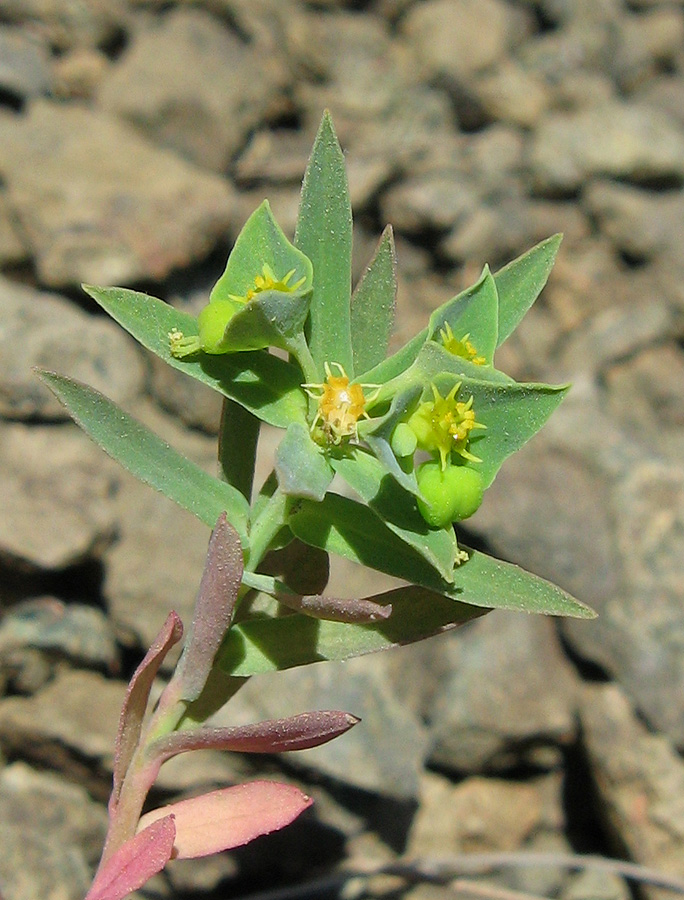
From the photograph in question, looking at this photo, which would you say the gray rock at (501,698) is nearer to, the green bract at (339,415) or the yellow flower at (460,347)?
the green bract at (339,415)

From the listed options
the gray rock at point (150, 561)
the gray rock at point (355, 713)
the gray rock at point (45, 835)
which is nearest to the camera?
the gray rock at point (45, 835)

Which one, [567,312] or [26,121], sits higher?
[26,121]

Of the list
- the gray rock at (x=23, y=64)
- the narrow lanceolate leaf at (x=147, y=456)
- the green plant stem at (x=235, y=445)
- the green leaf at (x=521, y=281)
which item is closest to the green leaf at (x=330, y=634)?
the narrow lanceolate leaf at (x=147, y=456)

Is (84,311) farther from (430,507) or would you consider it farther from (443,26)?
(443,26)

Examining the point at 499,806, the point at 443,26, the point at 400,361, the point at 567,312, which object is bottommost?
the point at 499,806

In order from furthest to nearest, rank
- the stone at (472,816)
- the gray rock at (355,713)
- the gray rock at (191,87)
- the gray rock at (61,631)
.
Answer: the gray rock at (191,87) → the stone at (472,816) → the gray rock at (355,713) → the gray rock at (61,631)

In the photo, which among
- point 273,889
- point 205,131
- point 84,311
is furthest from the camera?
point 205,131

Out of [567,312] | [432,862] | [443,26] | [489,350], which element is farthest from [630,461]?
[443,26]

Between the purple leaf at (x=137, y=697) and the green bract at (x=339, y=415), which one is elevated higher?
the green bract at (x=339, y=415)

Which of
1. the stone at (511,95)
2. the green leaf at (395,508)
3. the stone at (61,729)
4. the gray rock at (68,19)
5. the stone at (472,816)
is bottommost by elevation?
the stone at (472,816)
